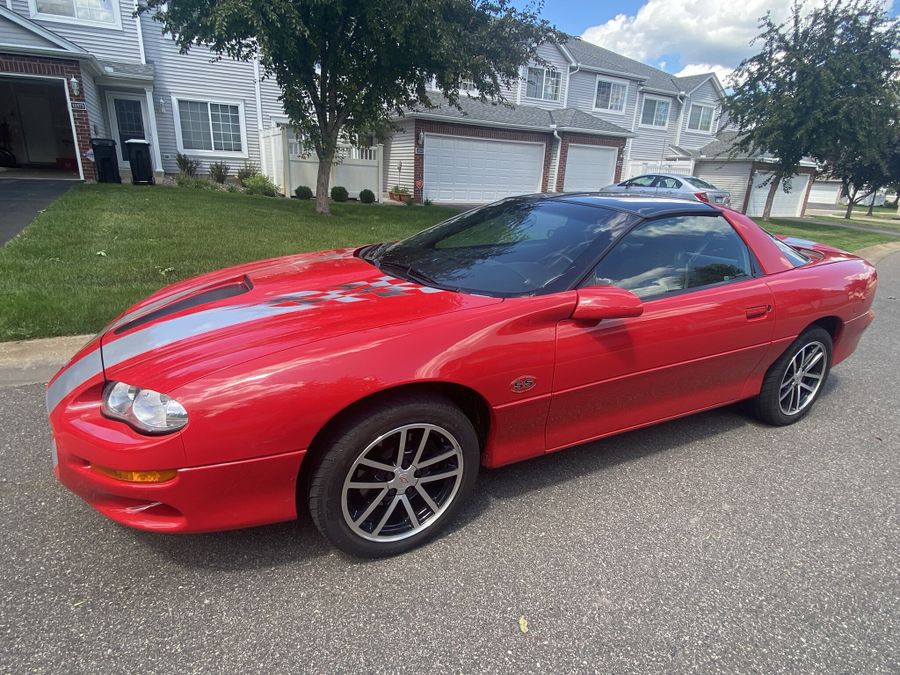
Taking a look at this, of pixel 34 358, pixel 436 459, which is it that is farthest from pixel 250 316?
pixel 34 358

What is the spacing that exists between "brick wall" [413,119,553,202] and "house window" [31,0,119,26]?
9.55 metres

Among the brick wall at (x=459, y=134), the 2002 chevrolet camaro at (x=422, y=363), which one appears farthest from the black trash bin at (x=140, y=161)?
the 2002 chevrolet camaro at (x=422, y=363)

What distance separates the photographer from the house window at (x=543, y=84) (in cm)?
2273

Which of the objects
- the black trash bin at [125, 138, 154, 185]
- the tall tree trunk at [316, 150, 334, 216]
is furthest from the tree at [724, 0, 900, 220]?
the black trash bin at [125, 138, 154, 185]

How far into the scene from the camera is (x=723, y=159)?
25.3 metres

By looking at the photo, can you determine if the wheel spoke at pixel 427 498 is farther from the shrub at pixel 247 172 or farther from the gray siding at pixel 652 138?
the gray siding at pixel 652 138

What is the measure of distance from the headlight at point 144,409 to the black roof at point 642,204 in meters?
2.36

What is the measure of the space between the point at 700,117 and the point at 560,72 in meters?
9.60

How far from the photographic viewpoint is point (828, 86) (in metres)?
17.5

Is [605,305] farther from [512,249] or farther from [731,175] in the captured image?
[731,175]

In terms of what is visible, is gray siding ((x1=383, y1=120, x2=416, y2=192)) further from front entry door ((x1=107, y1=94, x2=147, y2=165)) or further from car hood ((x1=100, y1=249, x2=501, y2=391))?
car hood ((x1=100, y1=249, x2=501, y2=391))

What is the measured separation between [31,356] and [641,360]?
422cm

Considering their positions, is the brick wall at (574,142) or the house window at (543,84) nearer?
the brick wall at (574,142)

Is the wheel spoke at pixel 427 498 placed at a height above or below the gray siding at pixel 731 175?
below
